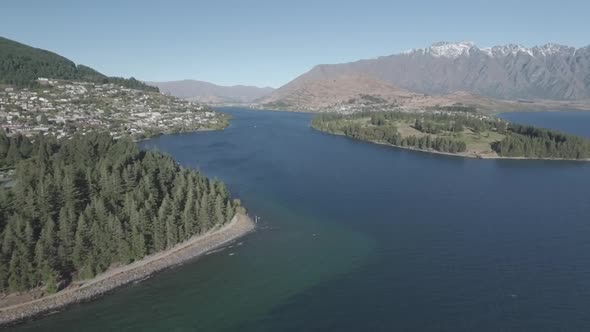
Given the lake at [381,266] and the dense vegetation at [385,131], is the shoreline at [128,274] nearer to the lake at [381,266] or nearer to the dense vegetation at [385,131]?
the lake at [381,266]

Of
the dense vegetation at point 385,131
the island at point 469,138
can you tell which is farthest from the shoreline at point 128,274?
the island at point 469,138

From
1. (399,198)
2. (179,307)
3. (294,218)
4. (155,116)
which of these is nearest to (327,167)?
(399,198)

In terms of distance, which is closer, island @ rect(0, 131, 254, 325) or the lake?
the lake

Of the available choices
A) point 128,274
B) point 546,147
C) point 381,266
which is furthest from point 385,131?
point 128,274

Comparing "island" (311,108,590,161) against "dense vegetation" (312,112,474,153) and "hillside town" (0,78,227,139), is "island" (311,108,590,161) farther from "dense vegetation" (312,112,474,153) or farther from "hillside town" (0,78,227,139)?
"hillside town" (0,78,227,139)

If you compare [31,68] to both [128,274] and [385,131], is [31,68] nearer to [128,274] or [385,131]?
[385,131]

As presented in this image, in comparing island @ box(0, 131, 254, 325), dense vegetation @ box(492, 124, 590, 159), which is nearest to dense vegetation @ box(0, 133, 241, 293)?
island @ box(0, 131, 254, 325)

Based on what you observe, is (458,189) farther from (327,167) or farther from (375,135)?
(375,135)
